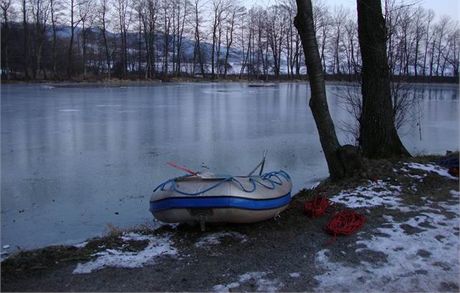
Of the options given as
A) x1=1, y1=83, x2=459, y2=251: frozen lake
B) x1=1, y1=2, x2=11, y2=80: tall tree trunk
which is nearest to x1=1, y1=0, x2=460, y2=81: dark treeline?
x1=1, y1=2, x2=11, y2=80: tall tree trunk

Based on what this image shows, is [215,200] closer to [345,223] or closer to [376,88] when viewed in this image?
[345,223]

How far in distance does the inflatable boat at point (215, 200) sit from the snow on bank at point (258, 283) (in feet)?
3.05

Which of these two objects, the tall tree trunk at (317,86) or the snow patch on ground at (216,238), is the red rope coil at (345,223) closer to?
the snow patch on ground at (216,238)

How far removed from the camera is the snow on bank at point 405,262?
3.91 meters

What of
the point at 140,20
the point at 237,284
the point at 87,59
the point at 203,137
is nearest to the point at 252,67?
the point at 140,20

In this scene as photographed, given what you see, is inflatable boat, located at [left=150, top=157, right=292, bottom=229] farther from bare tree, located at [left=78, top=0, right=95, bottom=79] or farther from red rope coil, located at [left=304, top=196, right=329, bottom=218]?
bare tree, located at [left=78, top=0, right=95, bottom=79]

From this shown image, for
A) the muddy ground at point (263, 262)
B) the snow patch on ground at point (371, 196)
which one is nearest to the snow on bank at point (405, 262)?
the muddy ground at point (263, 262)

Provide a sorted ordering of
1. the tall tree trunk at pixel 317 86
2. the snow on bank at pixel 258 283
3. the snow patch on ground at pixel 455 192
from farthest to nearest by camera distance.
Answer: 1. the tall tree trunk at pixel 317 86
2. the snow patch on ground at pixel 455 192
3. the snow on bank at pixel 258 283

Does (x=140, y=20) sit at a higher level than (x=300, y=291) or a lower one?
higher

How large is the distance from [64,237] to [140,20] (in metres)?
61.7

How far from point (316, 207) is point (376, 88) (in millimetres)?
3054

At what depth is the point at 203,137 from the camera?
Result: 42.5ft

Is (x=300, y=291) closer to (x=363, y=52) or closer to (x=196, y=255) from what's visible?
(x=196, y=255)

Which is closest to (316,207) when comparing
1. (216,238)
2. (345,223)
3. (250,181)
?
(345,223)
